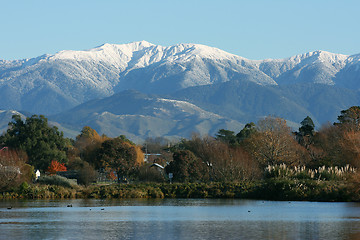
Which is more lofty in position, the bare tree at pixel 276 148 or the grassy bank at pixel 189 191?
the bare tree at pixel 276 148

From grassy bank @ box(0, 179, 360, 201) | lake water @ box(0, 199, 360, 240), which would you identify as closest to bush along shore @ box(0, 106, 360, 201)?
grassy bank @ box(0, 179, 360, 201)

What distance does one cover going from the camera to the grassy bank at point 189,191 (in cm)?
5653

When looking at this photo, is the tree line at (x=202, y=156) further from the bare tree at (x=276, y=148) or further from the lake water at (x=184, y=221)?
the lake water at (x=184, y=221)

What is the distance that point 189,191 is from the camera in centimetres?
6575

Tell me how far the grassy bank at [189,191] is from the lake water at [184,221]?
9.20 ft

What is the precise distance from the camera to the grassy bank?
5653 centimetres

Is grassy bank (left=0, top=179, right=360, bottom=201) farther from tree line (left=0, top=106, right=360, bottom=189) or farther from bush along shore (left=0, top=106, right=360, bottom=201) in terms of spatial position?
tree line (left=0, top=106, right=360, bottom=189)

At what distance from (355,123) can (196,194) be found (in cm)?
3175

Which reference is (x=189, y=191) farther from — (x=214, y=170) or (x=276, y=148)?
(x=276, y=148)

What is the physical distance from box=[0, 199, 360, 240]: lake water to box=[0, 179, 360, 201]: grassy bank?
110 inches

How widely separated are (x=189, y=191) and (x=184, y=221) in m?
25.8

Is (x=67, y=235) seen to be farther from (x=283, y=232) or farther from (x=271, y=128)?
(x=271, y=128)

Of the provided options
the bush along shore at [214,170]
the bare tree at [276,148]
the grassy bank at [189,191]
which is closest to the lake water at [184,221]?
the grassy bank at [189,191]

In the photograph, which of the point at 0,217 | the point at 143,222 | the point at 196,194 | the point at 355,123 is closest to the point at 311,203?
the point at 196,194
